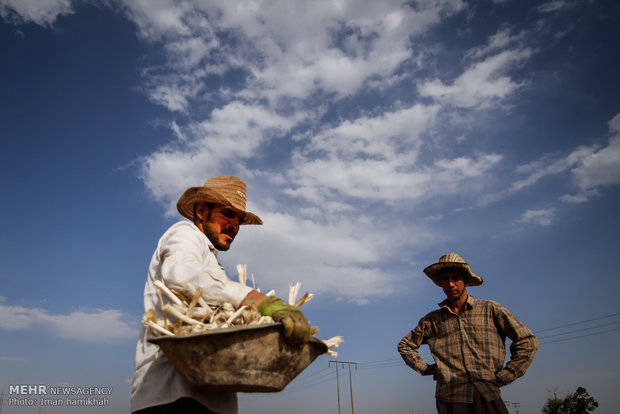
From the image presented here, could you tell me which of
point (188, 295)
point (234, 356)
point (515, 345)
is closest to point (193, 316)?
point (188, 295)

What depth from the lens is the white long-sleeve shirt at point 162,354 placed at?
2.50 m

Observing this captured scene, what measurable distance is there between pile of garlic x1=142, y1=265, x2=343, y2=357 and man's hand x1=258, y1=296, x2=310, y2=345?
0.20 ft

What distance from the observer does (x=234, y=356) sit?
2.10 metres

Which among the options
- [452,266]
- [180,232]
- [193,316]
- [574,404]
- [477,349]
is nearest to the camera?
[193,316]

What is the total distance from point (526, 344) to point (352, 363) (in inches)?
2110

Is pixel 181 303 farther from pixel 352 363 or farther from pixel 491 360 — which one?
pixel 352 363

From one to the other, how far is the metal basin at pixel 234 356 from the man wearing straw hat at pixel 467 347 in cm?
311

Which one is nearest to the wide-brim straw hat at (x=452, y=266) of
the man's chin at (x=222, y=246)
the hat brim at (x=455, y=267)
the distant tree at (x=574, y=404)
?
the hat brim at (x=455, y=267)

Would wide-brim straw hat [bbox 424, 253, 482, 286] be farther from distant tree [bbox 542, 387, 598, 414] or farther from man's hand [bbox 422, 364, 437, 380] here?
distant tree [bbox 542, 387, 598, 414]

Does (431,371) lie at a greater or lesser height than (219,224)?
lesser

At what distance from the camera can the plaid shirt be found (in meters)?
4.59

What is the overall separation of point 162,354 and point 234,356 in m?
0.77

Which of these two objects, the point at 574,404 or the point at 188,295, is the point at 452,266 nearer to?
the point at 188,295

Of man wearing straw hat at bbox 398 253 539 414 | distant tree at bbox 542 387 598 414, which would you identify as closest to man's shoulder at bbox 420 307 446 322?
man wearing straw hat at bbox 398 253 539 414
